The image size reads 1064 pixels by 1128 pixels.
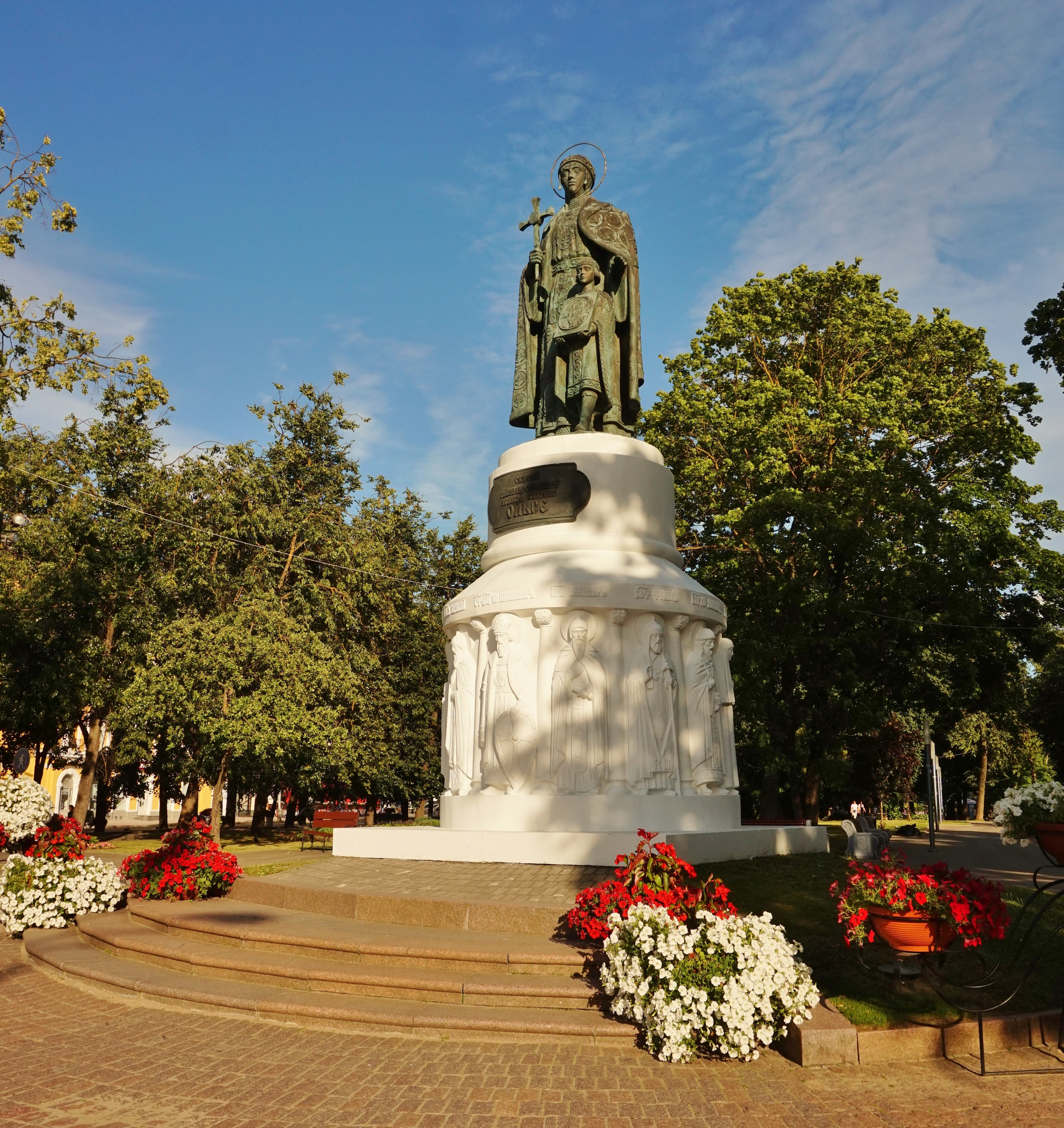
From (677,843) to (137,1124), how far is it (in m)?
6.13

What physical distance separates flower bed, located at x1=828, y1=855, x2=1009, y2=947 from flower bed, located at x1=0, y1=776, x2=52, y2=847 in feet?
50.4

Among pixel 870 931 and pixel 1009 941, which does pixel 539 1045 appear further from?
pixel 1009 941

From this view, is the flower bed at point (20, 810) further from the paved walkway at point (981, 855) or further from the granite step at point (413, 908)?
the paved walkway at point (981, 855)

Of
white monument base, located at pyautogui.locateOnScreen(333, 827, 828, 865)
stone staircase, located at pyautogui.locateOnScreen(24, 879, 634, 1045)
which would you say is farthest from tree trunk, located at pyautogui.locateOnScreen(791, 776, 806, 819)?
stone staircase, located at pyautogui.locateOnScreen(24, 879, 634, 1045)

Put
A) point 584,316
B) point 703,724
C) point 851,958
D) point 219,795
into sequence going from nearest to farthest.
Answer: point 851,958
point 703,724
point 584,316
point 219,795

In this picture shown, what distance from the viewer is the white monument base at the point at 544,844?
10.0 m

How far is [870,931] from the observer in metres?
6.47

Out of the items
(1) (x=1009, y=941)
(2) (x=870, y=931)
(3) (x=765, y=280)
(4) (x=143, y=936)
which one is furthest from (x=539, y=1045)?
(3) (x=765, y=280)

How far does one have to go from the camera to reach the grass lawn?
6.33 metres

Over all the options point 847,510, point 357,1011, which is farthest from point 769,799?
point 357,1011

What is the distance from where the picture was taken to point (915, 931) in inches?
238

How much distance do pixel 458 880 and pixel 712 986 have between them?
170 inches

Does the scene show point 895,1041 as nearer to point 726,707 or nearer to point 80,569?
point 726,707

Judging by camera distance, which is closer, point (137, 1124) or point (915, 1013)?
point (137, 1124)
